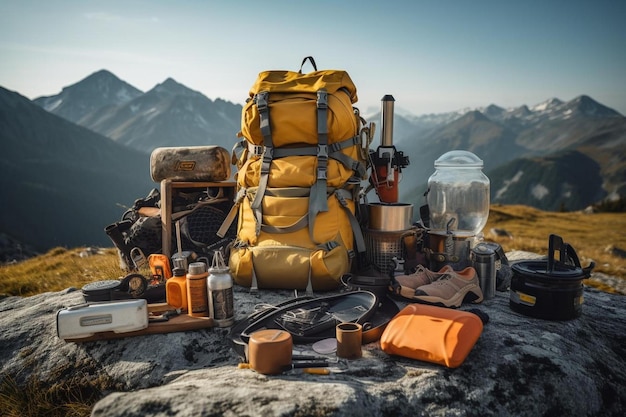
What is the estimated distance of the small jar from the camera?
7.34m

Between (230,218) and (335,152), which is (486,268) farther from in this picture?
(230,218)

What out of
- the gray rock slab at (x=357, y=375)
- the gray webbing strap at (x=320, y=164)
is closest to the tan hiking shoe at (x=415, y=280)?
the gray rock slab at (x=357, y=375)

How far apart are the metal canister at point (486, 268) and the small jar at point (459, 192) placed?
184 centimetres

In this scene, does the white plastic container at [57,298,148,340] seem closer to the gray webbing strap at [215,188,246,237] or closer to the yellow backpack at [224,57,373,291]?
the yellow backpack at [224,57,373,291]

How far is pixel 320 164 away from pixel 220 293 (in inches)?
91.5

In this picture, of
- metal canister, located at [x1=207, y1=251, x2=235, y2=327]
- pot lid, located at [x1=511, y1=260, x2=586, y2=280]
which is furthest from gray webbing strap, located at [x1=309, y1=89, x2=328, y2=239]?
pot lid, located at [x1=511, y1=260, x2=586, y2=280]

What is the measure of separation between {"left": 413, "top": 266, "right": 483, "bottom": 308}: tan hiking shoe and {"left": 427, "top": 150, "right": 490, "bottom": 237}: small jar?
6.78ft

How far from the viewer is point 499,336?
13.2 feet

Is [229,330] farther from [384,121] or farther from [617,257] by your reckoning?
[617,257]

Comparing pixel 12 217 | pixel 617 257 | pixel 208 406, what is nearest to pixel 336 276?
pixel 208 406

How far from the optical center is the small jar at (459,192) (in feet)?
24.1

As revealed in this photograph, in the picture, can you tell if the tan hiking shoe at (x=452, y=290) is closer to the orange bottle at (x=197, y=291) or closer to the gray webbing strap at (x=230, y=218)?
the orange bottle at (x=197, y=291)

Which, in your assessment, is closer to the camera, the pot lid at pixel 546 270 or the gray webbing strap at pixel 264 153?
the pot lid at pixel 546 270

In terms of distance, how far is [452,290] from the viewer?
4988mm
